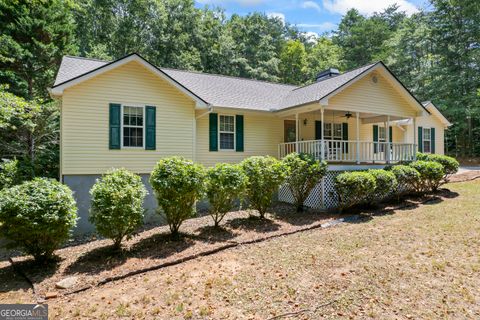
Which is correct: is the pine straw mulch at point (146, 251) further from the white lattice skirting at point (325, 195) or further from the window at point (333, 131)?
the window at point (333, 131)

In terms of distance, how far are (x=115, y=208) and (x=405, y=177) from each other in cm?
1009

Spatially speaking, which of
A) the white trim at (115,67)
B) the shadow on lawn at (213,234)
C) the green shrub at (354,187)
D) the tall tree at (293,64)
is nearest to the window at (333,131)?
the green shrub at (354,187)

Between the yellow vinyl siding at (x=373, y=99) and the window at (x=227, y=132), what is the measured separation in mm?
3997

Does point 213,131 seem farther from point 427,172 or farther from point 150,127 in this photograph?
point 427,172

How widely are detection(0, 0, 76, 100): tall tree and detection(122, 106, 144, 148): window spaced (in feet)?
30.8

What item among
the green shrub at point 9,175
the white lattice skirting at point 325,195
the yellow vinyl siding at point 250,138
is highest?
the yellow vinyl siding at point 250,138

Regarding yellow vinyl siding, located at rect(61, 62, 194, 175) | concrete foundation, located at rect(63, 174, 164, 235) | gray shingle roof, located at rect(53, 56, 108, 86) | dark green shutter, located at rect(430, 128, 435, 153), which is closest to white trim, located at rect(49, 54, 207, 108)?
yellow vinyl siding, located at rect(61, 62, 194, 175)

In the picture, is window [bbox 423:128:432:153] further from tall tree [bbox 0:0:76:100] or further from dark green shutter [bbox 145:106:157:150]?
tall tree [bbox 0:0:76:100]

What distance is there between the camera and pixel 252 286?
5133mm

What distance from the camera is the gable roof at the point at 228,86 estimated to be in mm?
10188

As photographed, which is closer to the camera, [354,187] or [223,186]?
[223,186]

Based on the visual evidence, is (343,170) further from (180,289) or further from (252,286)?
(180,289)

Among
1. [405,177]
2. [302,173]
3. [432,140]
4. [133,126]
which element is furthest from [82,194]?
[432,140]

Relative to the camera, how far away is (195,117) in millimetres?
11625
